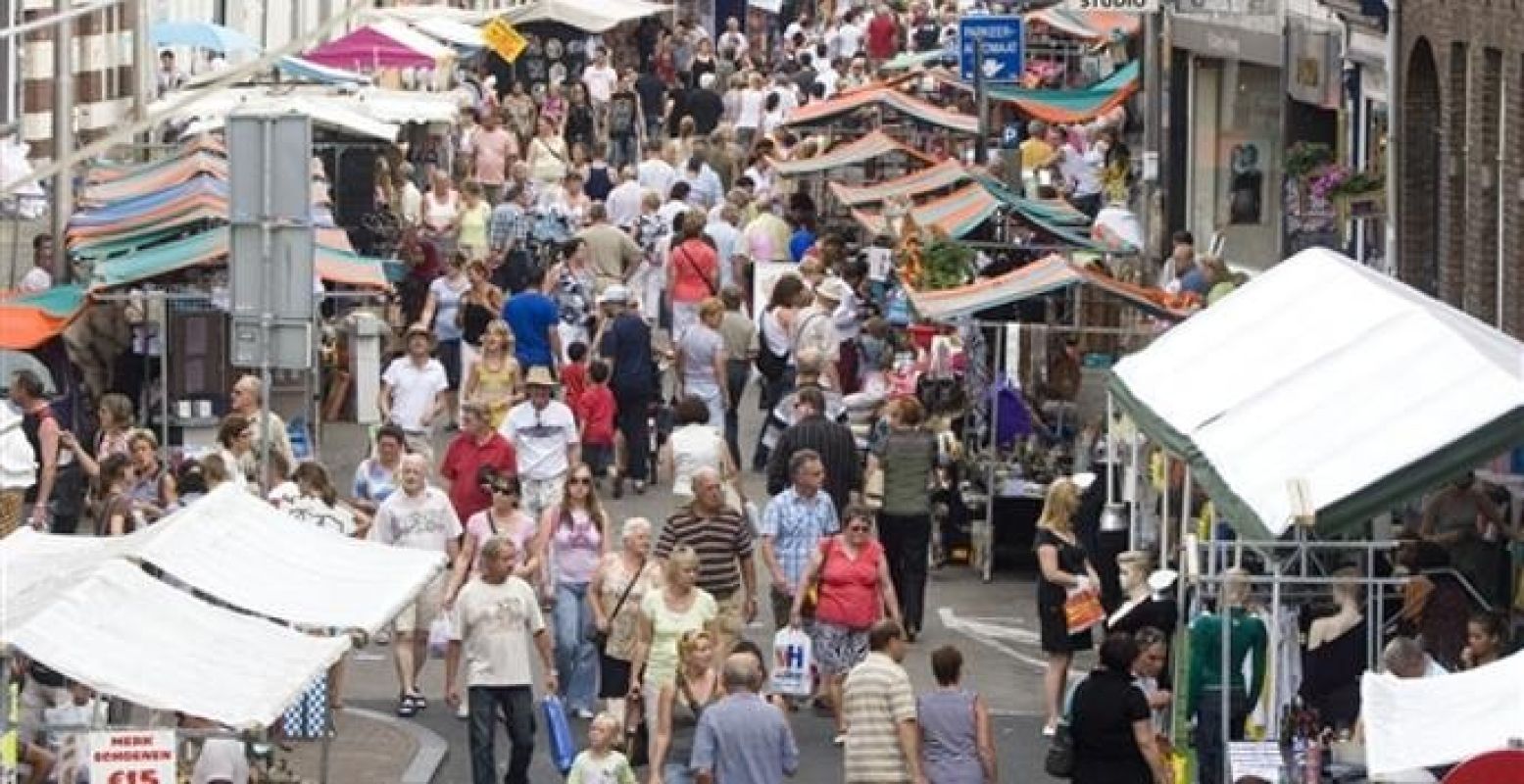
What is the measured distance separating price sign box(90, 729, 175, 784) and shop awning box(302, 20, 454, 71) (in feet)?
105

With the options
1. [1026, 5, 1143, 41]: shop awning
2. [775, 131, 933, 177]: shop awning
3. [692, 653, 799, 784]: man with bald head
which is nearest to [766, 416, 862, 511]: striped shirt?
[692, 653, 799, 784]: man with bald head

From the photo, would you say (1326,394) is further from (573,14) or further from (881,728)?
(573,14)

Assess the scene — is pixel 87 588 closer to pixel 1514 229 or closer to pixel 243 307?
pixel 243 307

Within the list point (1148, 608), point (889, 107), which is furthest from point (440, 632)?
point (889, 107)

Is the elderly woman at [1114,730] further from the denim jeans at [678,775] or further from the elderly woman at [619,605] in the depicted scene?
the elderly woman at [619,605]

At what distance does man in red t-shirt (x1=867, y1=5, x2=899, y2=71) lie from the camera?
66.2 meters

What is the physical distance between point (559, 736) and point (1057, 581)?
330 cm

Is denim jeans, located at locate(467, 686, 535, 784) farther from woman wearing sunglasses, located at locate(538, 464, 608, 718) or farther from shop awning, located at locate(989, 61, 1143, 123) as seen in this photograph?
shop awning, located at locate(989, 61, 1143, 123)

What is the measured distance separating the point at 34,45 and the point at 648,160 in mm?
6393

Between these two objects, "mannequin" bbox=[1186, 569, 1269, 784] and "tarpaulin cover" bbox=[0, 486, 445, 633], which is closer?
"tarpaulin cover" bbox=[0, 486, 445, 633]

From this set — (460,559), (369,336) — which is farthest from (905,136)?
(460,559)

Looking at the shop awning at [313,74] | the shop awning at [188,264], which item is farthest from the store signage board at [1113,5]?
the shop awning at [188,264]

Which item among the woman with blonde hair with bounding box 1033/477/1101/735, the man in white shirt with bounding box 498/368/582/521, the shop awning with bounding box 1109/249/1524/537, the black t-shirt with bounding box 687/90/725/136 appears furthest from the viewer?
the black t-shirt with bounding box 687/90/725/136

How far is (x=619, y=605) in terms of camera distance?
2303cm
